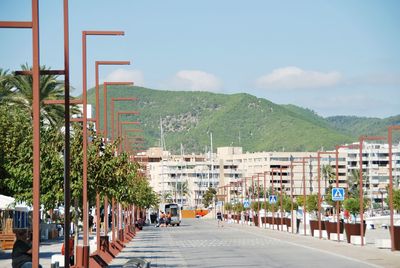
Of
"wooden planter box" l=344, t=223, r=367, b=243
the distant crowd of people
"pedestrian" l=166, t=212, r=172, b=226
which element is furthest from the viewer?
"pedestrian" l=166, t=212, r=172, b=226

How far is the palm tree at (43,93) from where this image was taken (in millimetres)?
68000

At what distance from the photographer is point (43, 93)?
68938 millimetres

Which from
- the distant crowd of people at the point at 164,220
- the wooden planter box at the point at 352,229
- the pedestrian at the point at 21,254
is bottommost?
the distant crowd of people at the point at 164,220

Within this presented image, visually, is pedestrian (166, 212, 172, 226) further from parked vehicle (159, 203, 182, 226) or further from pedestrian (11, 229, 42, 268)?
pedestrian (11, 229, 42, 268)

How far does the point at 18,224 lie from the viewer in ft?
238

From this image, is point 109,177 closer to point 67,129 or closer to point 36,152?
point 67,129

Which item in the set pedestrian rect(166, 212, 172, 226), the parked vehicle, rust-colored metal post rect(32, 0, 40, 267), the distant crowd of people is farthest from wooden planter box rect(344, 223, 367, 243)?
the parked vehicle

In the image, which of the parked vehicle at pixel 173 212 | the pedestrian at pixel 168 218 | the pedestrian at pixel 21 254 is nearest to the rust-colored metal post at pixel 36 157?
the pedestrian at pixel 21 254

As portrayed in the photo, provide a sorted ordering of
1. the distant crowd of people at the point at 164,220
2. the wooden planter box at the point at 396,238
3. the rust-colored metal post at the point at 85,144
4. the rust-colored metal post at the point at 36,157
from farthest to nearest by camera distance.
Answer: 1. the distant crowd of people at the point at 164,220
2. the wooden planter box at the point at 396,238
3. the rust-colored metal post at the point at 85,144
4. the rust-colored metal post at the point at 36,157

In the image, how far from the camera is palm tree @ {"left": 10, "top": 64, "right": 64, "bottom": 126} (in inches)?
2677

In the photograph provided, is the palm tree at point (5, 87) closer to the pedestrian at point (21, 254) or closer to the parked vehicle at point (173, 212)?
the pedestrian at point (21, 254)

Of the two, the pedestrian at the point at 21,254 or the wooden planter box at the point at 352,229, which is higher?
the pedestrian at the point at 21,254

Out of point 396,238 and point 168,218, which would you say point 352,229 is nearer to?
point 396,238

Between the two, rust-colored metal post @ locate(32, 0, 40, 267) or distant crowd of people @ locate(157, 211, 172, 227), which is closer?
rust-colored metal post @ locate(32, 0, 40, 267)
